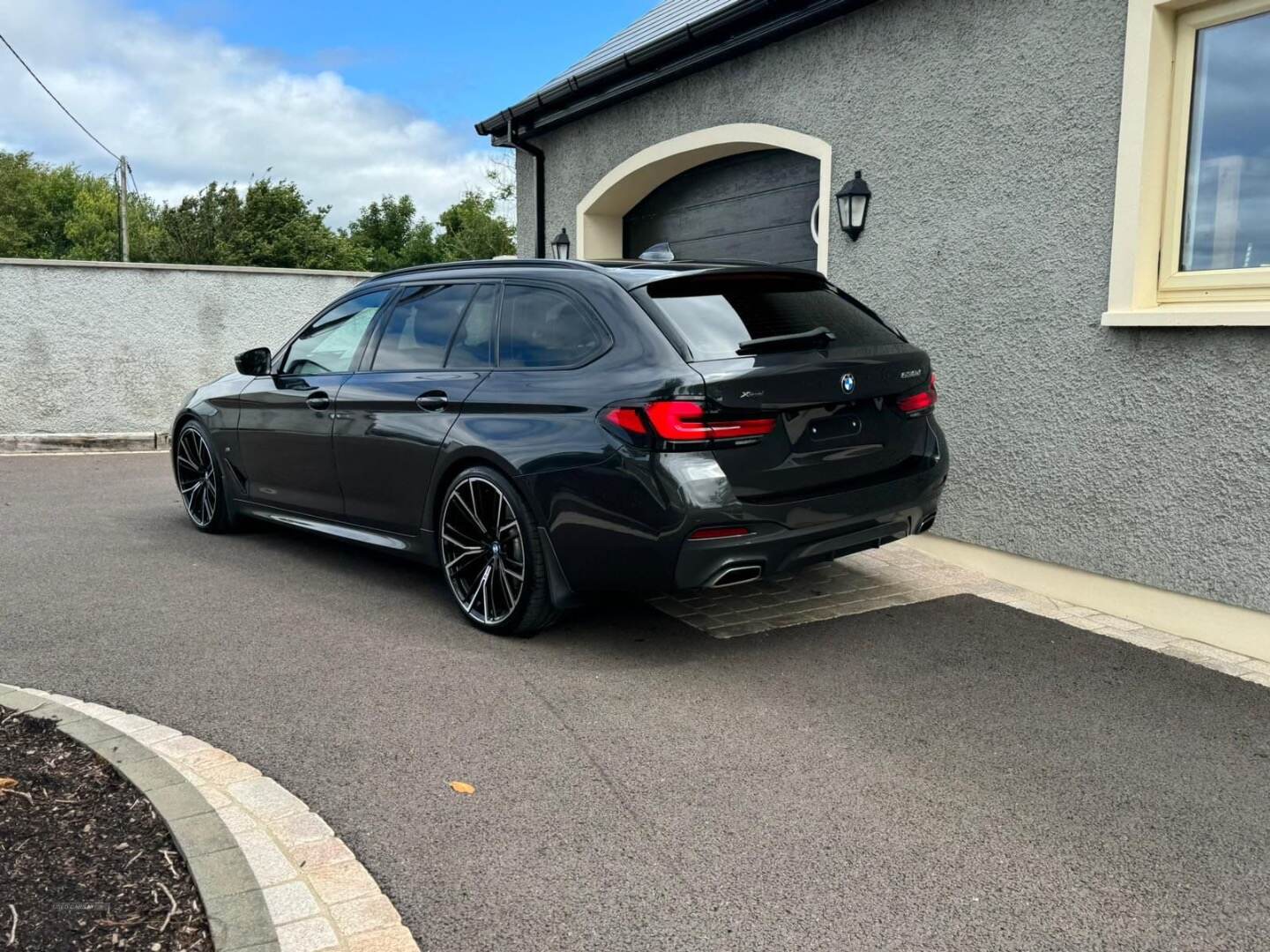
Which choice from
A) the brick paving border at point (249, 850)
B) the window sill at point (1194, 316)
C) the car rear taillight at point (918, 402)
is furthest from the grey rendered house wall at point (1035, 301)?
the brick paving border at point (249, 850)

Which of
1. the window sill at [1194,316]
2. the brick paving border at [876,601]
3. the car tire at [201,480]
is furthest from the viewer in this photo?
the car tire at [201,480]

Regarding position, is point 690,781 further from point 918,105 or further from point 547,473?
point 918,105

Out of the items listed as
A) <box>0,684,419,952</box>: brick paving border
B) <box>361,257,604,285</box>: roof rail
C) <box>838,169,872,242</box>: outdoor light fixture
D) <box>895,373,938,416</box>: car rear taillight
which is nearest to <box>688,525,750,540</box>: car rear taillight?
<box>895,373,938,416</box>: car rear taillight

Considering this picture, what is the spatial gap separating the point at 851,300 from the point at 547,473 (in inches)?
70.2

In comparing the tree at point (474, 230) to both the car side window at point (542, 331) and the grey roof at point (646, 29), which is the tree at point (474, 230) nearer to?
the grey roof at point (646, 29)

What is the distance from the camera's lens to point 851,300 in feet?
17.1

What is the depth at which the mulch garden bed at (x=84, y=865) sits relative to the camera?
98.6 inches

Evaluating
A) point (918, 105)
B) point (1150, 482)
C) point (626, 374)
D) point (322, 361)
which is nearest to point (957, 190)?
point (918, 105)

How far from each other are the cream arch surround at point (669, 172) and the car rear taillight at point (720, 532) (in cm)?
360

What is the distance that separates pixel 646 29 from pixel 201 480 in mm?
6089

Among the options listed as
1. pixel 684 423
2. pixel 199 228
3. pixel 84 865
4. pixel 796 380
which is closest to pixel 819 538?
pixel 796 380

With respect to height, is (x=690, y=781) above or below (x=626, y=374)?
below

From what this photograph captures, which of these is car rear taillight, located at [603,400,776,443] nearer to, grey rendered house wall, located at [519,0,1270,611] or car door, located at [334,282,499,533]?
car door, located at [334,282,499,533]

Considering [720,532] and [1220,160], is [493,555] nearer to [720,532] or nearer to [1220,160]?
[720,532]
